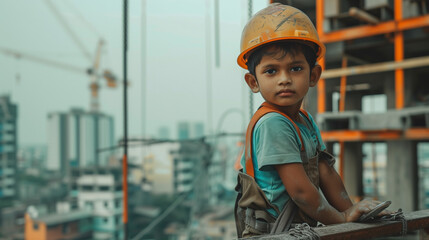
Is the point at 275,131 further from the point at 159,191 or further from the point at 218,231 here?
the point at 159,191

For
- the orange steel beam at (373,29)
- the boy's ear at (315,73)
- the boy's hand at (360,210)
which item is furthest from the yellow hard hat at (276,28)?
the orange steel beam at (373,29)

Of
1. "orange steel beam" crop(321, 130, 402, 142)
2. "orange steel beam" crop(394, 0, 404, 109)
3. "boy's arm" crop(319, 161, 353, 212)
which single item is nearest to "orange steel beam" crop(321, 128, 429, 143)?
"orange steel beam" crop(321, 130, 402, 142)

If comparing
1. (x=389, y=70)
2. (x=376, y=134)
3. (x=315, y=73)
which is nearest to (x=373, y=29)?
(x=389, y=70)

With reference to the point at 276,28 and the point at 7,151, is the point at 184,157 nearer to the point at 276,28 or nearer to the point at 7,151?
the point at 7,151

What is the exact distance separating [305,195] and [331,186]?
395 mm

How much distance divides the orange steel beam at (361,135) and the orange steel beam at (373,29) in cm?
178

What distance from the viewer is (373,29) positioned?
7.91 metres

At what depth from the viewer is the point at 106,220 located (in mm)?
73938

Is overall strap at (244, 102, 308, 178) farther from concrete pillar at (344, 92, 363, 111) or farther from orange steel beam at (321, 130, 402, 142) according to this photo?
concrete pillar at (344, 92, 363, 111)

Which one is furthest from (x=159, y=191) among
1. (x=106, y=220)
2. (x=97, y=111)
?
(x=97, y=111)

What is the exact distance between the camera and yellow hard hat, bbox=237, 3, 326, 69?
176 centimetres

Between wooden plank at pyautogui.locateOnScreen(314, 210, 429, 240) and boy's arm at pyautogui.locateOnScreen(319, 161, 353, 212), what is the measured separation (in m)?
0.29

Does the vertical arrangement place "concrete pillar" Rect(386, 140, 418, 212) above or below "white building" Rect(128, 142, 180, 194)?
above

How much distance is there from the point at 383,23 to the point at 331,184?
6704 millimetres
